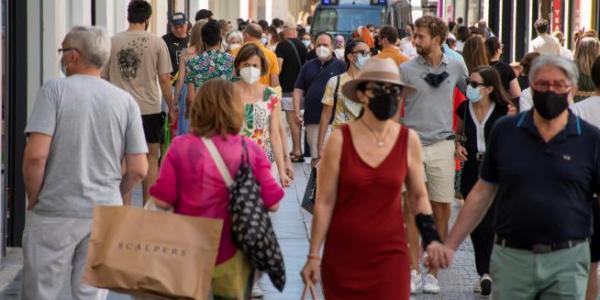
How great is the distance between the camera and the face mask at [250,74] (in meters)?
9.98

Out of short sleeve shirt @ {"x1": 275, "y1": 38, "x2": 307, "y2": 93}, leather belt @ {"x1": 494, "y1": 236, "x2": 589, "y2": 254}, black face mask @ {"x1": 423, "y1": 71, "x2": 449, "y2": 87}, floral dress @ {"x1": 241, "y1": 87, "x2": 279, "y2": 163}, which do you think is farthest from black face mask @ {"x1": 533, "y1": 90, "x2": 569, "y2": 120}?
short sleeve shirt @ {"x1": 275, "y1": 38, "x2": 307, "y2": 93}

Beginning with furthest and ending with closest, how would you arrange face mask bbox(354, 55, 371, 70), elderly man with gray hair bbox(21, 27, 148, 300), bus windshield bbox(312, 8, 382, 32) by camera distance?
1. bus windshield bbox(312, 8, 382, 32)
2. face mask bbox(354, 55, 371, 70)
3. elderly man with gray hair bbox(21, 27, 148, 300)

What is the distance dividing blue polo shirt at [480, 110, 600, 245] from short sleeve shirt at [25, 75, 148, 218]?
1.93m

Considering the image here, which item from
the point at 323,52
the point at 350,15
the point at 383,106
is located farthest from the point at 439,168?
the point at 350,15

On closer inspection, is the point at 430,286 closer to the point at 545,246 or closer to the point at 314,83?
the point at 545,246

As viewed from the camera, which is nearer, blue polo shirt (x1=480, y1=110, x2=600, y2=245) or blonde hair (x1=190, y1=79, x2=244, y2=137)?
blue polo shirt (x1=480, y1=110, x2=600, y2=245)

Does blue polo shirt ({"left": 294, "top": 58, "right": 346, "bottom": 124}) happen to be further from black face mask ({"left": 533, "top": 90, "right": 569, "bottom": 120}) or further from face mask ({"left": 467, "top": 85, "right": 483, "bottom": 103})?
black face mask ({"left": 533, "top": 90, "right": 569, "bottom": 120})

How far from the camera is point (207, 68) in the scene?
1223 cm

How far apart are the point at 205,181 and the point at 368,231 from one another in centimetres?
74

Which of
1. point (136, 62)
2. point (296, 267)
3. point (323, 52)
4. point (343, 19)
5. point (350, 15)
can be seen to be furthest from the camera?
point (350, 15)

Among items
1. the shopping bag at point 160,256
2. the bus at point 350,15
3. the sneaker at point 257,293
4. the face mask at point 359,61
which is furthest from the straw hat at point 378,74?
the bus at point 350,15

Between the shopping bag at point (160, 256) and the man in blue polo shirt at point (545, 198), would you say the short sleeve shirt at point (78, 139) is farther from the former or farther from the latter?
the man in blue polo shirt at point (545, 198)

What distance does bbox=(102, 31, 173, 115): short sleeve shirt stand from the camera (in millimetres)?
12320

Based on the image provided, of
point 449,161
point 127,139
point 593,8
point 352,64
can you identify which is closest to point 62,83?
point 127,139
